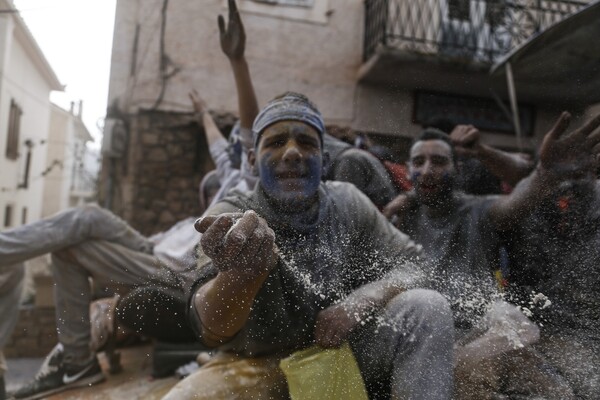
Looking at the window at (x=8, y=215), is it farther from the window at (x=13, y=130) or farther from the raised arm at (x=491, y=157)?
the raised arm at (x=491, y=157)

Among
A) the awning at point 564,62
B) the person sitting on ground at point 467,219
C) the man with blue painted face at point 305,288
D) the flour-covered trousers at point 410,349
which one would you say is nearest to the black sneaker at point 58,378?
the man with blue painted face at point 305,288

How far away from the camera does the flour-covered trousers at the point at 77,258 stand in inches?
101

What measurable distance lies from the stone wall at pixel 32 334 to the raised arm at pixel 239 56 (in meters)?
2.12

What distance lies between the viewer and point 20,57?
2.96 meters

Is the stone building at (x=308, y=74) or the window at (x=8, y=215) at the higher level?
the stone building at (x=308, y=74)

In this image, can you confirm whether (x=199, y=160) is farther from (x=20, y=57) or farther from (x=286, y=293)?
(x=286, y=293)

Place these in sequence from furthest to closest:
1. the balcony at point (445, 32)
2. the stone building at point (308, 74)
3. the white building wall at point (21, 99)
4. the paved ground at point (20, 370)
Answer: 1. the balcony at point (445, 32)
2. the stone building at point (308, 74)
3. the paved ground at point (20, 370)
4. the white building wall at point (21, 99)

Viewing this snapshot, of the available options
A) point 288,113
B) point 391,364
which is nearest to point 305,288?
point 391,364

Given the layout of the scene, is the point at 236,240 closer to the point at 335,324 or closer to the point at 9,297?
the point at 335,324

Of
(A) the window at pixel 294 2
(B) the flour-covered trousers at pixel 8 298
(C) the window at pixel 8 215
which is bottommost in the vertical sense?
(B) the flour-covered trousers at pixel 8 298

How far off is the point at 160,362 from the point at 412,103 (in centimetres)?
317

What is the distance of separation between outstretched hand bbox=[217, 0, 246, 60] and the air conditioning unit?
1746 mm

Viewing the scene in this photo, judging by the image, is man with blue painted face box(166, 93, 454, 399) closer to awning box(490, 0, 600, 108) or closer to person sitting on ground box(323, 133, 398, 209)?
person sitting on ground box(323, 133, 398, 209)

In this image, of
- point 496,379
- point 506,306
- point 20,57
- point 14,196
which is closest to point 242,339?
point 496,379
